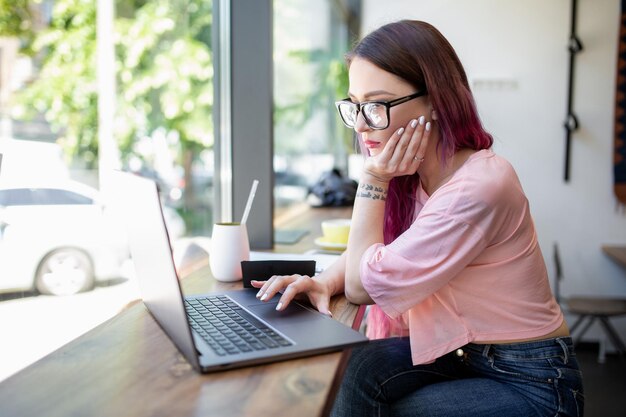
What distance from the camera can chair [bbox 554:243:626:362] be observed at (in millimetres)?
3230

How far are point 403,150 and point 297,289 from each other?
370mm

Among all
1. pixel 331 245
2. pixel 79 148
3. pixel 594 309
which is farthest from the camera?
pixel 594 309

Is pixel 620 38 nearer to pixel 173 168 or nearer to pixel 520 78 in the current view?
pixel 520 78

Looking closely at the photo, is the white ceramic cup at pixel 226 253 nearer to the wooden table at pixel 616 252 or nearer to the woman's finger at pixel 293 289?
the woman's finger at pixel 293 289

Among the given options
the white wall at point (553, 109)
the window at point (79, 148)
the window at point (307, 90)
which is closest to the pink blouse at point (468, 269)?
the window at point (79, 148)

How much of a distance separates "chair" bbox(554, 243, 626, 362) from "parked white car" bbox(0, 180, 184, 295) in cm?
278

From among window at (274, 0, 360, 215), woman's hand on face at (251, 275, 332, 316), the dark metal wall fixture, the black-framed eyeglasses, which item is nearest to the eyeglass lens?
the black-framed eyeglasses

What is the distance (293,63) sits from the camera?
154 inches

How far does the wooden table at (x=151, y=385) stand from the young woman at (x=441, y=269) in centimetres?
28

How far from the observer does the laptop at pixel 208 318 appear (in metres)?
0.75

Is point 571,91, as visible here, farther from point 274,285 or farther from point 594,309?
point 274,285

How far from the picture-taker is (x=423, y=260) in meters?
1.04

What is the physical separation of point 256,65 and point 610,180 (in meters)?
2.84

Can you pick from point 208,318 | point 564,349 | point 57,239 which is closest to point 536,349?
point 564,349
